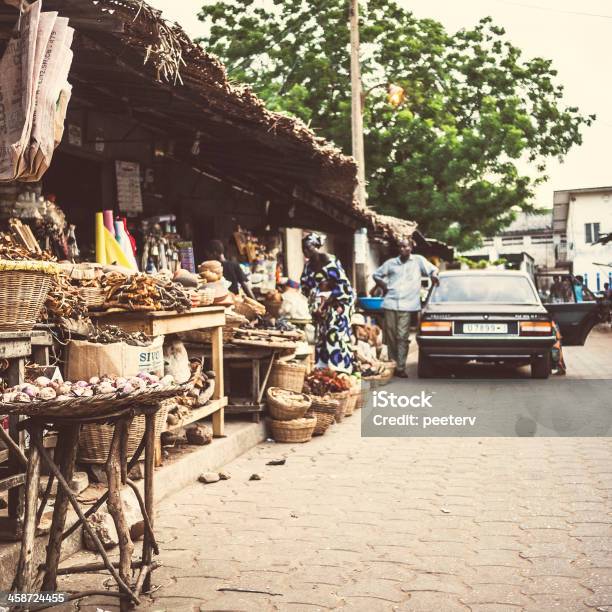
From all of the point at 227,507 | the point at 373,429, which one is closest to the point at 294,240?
the point at 373,429

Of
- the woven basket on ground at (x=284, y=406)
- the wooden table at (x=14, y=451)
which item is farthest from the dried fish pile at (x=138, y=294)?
the woven basket on ground at (x=284, y=406)

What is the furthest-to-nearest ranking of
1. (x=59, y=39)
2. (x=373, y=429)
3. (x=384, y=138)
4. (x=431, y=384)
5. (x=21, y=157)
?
(x=384, y=138) → (x=431, y=384) → (x=373, y=429) → (x=59, y=39) → (x=21, y=157)

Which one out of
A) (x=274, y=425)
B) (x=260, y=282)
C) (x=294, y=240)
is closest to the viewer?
(x=274, y=425)

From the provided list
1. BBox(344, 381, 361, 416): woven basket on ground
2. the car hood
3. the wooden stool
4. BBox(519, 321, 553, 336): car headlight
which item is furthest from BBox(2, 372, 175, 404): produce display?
BBox(519, 321, 553, 336): car headlight

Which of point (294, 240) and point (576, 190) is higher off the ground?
point (576, 190)

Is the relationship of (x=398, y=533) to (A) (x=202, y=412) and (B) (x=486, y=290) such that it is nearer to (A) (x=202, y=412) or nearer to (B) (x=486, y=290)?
(A) (x=202, y=412)

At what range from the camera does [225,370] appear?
8.20 metres

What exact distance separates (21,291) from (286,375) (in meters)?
4.49

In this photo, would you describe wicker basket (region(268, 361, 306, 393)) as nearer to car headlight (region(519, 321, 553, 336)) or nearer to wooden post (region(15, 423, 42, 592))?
car headlight (region(519, 321, 553, 336))

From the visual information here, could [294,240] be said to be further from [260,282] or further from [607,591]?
[607,591]

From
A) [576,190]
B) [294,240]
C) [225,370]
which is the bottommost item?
[225,370]

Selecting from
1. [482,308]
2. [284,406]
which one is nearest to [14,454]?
[284,406]

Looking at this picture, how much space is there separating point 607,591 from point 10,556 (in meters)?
2.78

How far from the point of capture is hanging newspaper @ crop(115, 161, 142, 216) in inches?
365
